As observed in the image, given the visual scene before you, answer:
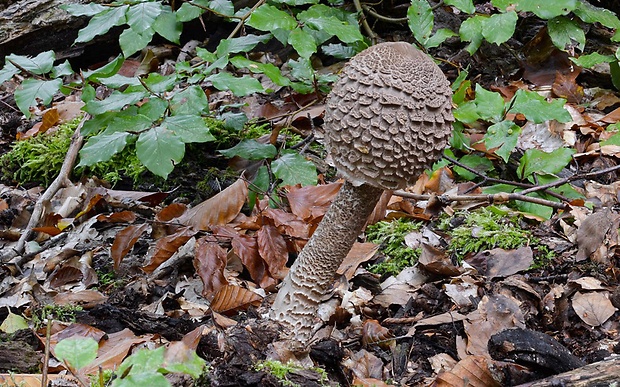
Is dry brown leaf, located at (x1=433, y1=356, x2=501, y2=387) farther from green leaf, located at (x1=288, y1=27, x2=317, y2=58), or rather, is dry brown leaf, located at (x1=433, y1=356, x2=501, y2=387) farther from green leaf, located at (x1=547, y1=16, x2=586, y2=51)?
green leaf, located at (x1=547, y1=16, x2=586, y2=51)

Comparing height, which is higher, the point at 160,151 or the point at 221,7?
the point at 221,7

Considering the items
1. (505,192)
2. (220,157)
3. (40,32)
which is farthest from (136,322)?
(40,32)

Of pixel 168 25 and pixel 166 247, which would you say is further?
pixel 168 25

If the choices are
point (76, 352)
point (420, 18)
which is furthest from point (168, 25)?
point (76, 352)

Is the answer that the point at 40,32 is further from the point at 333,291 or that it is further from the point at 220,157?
the point at 333,291

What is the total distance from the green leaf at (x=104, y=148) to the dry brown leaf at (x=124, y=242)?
0.47 m

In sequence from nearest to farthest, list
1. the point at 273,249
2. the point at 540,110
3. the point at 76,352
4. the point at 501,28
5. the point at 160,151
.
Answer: the point at 76,352
the point at 160,151
the point at 273,249
the point at 540,110
the point at 501,28

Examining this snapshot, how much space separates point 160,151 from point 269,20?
3.82 feet

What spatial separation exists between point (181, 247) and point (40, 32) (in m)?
3.67

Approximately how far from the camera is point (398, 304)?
134 inches

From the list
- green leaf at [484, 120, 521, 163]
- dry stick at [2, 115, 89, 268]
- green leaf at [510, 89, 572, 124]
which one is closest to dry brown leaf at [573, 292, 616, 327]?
green leaf at [484, 120, 521, 163]

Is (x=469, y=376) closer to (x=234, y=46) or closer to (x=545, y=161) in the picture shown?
(x=545, y=161)

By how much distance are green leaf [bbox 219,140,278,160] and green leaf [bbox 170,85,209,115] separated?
480 millimetres

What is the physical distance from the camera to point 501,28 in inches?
178
